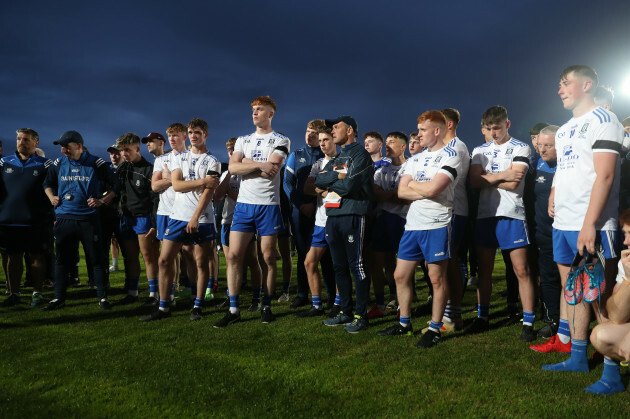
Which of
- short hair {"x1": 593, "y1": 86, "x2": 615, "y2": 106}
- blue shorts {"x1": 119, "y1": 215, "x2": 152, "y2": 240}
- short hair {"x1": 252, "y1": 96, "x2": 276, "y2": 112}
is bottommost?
blue shorts {"x1": 119, "y1": 215, "x2": 152, "y2": 240}

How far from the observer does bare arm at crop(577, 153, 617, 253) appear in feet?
10.1

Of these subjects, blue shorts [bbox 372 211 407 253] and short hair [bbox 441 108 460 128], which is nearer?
short hair [bbox 441 108 460 128]

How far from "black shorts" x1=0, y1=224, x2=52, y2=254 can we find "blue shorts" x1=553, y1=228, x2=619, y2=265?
23.0 ft

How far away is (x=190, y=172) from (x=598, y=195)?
4.55m

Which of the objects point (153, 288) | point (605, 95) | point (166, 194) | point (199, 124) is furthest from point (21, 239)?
point (605, 95)

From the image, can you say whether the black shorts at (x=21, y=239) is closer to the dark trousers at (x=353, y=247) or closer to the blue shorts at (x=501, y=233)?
the dark trousers at (x=353, y=247)

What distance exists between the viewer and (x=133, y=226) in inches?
270

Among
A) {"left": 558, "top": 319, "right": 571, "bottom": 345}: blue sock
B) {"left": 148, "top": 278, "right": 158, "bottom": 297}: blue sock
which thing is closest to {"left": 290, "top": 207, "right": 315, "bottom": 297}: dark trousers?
{"left": 148, "top": 278, "right": 158, "bottom": 297}: blue sock

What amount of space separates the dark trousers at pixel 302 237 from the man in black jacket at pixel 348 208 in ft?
4.16

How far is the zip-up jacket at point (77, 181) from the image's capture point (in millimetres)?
6219

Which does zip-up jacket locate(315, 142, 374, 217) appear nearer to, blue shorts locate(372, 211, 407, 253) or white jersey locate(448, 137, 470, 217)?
blue shorts locate(372, 211, 407, 253)

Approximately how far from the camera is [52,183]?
653cm

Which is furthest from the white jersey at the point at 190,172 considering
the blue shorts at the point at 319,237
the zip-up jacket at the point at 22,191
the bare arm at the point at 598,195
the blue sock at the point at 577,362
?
the blue sock at the point at 577,362

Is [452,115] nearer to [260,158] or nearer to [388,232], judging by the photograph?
[388,232]
